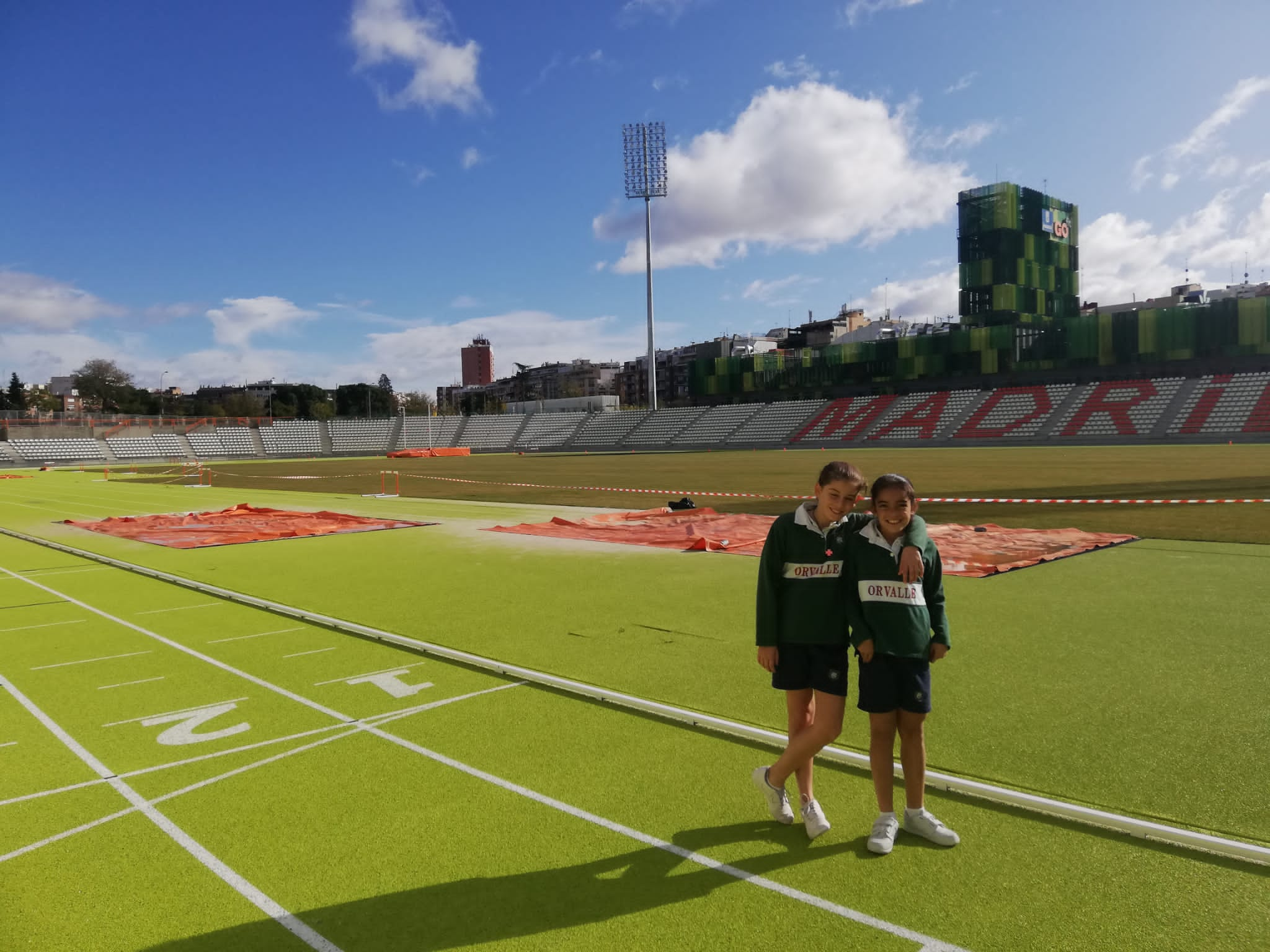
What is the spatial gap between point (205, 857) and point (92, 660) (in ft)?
14.7

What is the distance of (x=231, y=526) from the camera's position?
17094 mm

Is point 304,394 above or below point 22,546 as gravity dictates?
Answer: above

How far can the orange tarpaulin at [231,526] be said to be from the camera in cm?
1549

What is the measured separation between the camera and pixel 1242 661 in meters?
6.31

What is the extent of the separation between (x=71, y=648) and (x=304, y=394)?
15281 cm

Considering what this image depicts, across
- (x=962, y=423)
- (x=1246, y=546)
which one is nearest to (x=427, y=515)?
(x=1246, y=546)

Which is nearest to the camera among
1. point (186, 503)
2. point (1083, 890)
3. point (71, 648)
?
point (1083, 890)

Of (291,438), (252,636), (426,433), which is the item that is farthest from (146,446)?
(252,636)

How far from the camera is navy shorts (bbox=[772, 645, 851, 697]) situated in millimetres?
3742

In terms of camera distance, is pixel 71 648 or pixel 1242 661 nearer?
pixel 1242 661

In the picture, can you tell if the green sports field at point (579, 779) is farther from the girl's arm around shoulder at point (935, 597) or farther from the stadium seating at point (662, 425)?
the stadium seating at point (662, 425)

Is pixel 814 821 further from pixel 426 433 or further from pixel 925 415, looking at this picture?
pixel 426 433

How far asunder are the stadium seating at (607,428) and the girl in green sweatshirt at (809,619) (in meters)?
83.6

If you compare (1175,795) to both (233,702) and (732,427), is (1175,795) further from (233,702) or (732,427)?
(732,427)
